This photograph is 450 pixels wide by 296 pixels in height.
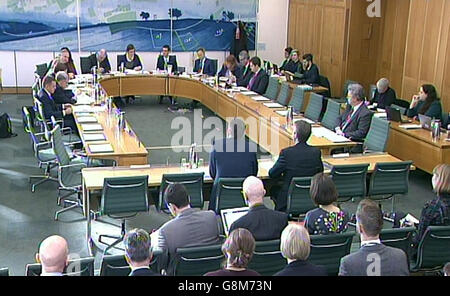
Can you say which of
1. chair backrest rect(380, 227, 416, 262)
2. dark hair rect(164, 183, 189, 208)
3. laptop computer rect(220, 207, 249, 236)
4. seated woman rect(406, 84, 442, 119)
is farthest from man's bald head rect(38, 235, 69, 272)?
seated woman rect(406, 84, 442, 119)

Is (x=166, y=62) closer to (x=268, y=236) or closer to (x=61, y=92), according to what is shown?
(x=61, y=92)

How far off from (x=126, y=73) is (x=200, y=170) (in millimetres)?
7198

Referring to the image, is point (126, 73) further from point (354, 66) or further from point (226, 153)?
point (226, 153)

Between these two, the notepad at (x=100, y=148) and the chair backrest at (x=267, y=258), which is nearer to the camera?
the chair backrest at (x=267, y=258)

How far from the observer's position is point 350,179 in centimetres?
654

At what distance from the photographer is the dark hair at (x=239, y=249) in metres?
3.71

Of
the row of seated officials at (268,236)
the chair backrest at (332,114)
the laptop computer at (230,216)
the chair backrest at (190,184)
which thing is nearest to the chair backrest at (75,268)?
the row of seated officials at (268,236)

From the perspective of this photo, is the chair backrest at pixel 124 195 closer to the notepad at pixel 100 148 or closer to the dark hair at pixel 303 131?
the notepad at pixel 100 148

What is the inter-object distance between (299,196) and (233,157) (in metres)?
0.80

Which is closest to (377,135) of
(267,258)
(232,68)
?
(267,258)

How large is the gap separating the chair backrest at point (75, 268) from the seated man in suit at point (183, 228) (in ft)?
2.04

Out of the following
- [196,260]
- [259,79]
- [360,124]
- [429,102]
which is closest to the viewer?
A: [196,260]

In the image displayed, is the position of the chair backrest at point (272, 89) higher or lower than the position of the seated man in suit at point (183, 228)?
higher

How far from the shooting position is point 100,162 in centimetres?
748
